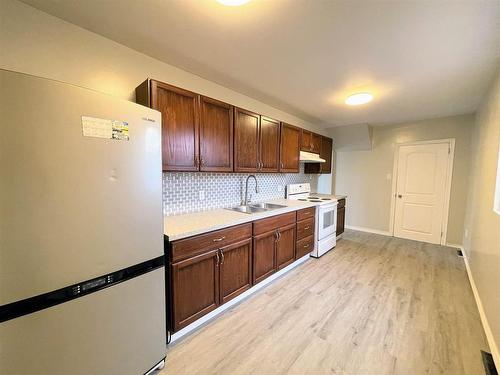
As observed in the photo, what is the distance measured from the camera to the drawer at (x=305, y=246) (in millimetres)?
2981

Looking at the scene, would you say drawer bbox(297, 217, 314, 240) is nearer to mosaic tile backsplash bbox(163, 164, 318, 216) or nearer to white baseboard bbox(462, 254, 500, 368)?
mosaic tile backsplash bbox(163, 164, 318, 216)

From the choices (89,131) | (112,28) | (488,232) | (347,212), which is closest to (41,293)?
(89,131)

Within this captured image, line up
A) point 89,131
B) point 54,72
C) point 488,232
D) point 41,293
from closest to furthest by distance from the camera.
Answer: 1. point 41,293
2. point 89,131
3. point 54,72
4. point 488,232

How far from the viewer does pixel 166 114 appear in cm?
176

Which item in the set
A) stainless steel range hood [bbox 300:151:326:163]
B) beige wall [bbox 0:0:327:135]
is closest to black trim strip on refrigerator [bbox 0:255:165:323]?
beige wall [bbox 0:0:327:135]

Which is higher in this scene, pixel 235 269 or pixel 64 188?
pixel 64 188

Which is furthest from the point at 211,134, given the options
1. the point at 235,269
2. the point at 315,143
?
the point at 315,143

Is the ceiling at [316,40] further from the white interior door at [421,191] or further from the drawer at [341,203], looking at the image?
the drawer at [341,203]

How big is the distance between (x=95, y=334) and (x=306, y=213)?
8.65 ft

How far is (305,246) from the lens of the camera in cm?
311

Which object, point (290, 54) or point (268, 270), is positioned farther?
point (268, 270)

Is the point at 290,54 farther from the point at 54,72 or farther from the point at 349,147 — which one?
the point at 349,147

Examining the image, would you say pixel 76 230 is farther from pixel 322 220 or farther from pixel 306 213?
pixel 322 220

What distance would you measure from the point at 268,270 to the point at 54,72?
2.64m
